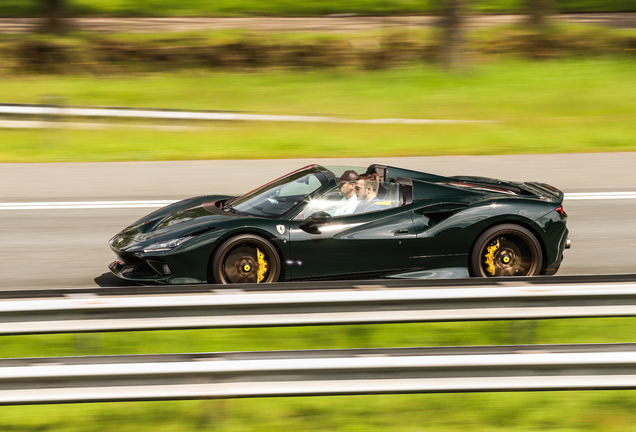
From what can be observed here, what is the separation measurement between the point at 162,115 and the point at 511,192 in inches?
352

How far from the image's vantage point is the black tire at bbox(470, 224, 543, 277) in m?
6.37

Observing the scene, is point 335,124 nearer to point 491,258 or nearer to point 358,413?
point 491,258

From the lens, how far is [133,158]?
40.7 feet

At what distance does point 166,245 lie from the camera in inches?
241

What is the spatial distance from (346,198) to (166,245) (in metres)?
1.60

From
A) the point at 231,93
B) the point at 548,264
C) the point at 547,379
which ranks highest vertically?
the point at 231,93

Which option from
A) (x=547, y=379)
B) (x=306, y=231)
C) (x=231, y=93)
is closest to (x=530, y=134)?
(x=231, y=93)

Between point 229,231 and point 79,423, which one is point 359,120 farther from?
point 79,423

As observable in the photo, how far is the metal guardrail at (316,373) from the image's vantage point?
363 centimetres

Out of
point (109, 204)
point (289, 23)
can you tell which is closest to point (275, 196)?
point (109, 204)

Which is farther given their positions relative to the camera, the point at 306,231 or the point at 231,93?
the point at 231,93

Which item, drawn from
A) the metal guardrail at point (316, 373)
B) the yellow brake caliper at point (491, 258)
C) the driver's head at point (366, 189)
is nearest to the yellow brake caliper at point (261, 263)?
the driver's head at point (366, 189)

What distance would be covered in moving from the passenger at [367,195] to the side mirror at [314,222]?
1.02 feet

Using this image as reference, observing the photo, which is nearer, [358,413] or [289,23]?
[358,413]
